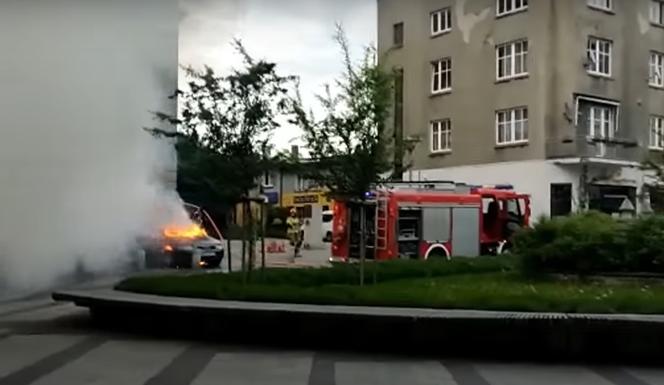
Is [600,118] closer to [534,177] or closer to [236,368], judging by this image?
[534,177]

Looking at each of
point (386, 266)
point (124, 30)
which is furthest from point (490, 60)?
point (386, 266)

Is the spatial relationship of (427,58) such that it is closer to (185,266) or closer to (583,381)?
(185,266)

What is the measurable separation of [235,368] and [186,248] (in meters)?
17.3

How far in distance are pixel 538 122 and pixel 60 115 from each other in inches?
934

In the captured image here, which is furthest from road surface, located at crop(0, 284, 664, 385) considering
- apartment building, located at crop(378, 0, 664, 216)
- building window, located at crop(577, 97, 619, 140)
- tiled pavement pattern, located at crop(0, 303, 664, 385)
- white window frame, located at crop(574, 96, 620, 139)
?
building window, located at crop(577, 97, 619, 140)

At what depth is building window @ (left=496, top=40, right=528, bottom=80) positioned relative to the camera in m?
40.8

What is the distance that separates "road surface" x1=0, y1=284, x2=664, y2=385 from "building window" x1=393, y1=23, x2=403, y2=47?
36.6 metres

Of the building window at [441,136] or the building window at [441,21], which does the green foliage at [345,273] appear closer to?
the building window at [441,136]

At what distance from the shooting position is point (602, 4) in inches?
1638

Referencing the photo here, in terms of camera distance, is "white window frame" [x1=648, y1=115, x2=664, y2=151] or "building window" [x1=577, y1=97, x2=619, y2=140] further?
"white window frame" [x1=648, y1=115, x2=664, y2=151]

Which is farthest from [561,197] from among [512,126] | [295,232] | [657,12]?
[295,232]

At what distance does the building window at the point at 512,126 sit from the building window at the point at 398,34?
772 centimetres

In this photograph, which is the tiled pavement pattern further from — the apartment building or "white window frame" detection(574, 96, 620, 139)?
"white window frame" detection(574, 96, 620, 139)

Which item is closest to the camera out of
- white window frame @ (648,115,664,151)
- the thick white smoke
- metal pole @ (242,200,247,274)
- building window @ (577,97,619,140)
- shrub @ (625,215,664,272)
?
shrub @ (625,215,664,272)
